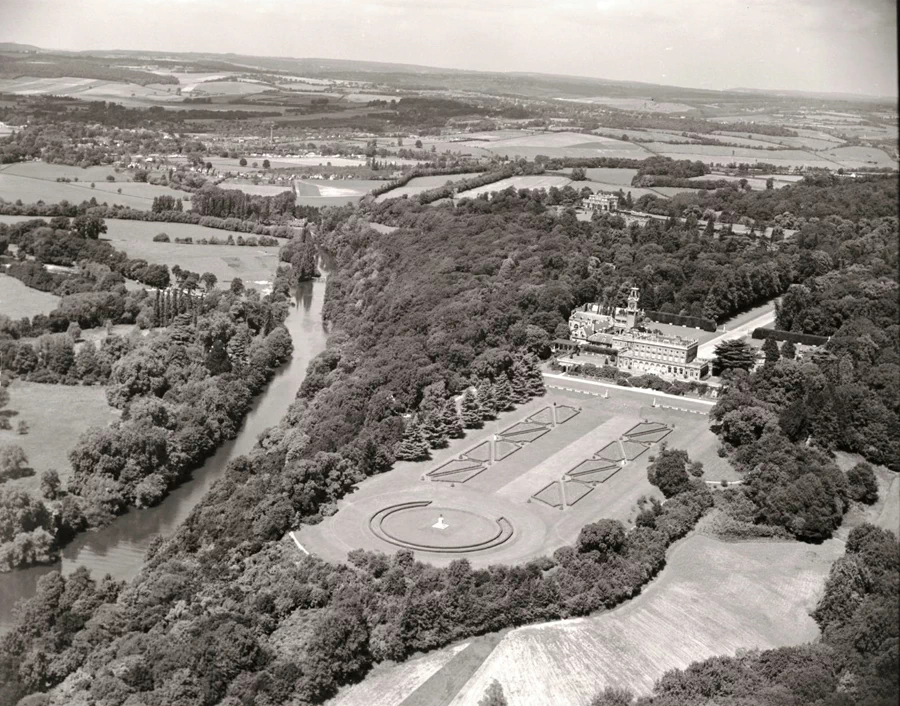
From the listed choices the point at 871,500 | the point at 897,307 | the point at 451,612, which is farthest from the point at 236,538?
the point at 897,307

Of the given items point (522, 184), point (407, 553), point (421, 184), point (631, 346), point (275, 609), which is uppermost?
point (522, 184)

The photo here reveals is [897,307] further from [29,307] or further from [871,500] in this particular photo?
[29,307]

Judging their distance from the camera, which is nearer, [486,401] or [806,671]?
[806,671]

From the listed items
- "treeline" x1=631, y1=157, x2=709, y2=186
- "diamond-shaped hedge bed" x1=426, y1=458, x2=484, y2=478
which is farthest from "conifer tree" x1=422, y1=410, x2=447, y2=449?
"treeline" x1=631, y1=157, x2=709, y2=186

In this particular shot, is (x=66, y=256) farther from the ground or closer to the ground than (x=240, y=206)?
closer to the ground

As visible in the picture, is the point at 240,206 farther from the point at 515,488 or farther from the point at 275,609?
the point at 275,609

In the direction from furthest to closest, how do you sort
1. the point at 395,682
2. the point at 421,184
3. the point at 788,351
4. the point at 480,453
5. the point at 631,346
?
the point at 421,184 → the point at 631,346 → the point at 788,351 → the point at 480,453 → the point at 395,682

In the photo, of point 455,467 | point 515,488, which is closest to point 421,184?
point 455,467
